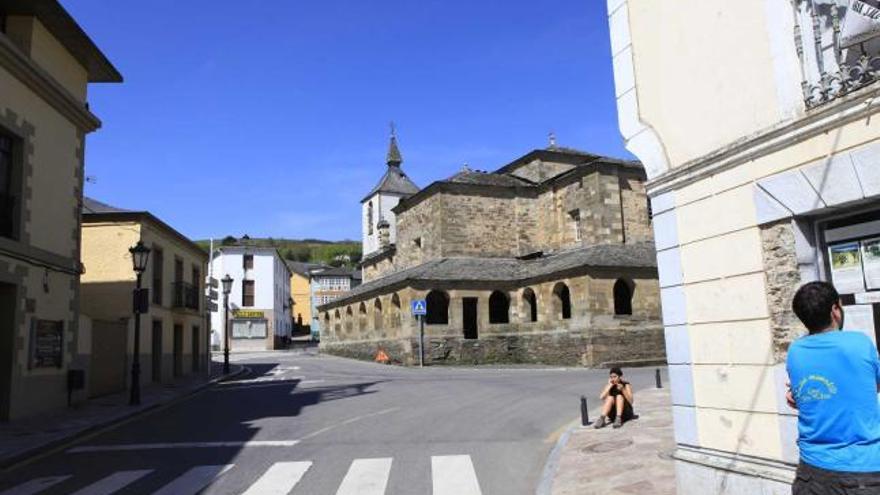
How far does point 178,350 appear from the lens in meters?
26.1

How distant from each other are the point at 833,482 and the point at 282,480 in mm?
5952

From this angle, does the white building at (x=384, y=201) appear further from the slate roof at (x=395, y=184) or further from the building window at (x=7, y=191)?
the building window at (x=7, y=191)

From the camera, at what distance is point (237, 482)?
7.57m

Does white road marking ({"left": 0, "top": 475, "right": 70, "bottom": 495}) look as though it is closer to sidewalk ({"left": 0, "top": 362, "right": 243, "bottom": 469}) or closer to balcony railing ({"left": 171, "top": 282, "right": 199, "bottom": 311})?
sidewalk ({"left": 0, "top": 362, "right": 243, "bottom": 469})

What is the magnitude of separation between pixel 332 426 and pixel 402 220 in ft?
105

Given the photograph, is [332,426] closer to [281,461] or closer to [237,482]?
[281,461]

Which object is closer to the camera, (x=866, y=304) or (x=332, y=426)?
(x=866, y=304)

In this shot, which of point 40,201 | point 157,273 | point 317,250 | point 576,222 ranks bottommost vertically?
point 157,273

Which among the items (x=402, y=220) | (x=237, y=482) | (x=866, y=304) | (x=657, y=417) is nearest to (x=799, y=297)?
(x=866, y=304)

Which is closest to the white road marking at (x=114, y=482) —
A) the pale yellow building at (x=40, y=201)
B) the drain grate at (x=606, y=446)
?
the drain grate at (x=606, y=446)

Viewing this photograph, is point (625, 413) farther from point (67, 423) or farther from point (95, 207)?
point (95, 207)

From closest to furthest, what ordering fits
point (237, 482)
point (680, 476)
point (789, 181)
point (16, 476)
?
point (789, 181)
point (680, 476)
point (237, 482)
point (16, 476)

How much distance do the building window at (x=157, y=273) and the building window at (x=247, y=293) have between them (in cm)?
3740

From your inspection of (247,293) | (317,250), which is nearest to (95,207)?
(247,293)
